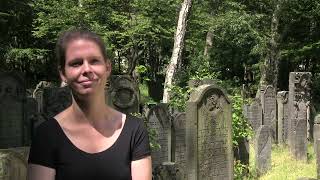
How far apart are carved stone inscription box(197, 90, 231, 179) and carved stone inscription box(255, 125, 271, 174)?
7.55 ft

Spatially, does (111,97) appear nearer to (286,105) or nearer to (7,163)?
(286,105)

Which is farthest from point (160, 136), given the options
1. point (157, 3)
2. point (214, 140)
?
point (157, 3)

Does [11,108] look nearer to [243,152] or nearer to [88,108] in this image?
[243,152]

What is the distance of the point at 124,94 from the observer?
11.2 meters

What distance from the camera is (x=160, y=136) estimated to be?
409 inches

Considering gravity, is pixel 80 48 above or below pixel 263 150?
above

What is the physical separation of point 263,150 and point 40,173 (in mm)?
9145

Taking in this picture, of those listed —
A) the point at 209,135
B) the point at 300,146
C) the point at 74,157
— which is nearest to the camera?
the point at 74,157

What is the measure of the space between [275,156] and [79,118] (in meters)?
11.3

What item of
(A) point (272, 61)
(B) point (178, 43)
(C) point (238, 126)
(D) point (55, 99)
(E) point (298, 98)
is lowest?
(C) point (238, 126)

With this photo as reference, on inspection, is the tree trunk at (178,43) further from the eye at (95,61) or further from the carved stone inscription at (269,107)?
the eye at (95,61)

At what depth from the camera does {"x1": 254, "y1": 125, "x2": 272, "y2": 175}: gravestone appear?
10531 millimetres

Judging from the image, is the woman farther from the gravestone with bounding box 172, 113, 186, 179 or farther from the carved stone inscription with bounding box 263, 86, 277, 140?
the carved stone inscription with bounding box 263, 86, 277, 140

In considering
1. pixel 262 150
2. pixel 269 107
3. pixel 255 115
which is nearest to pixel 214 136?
pixel 262 150
